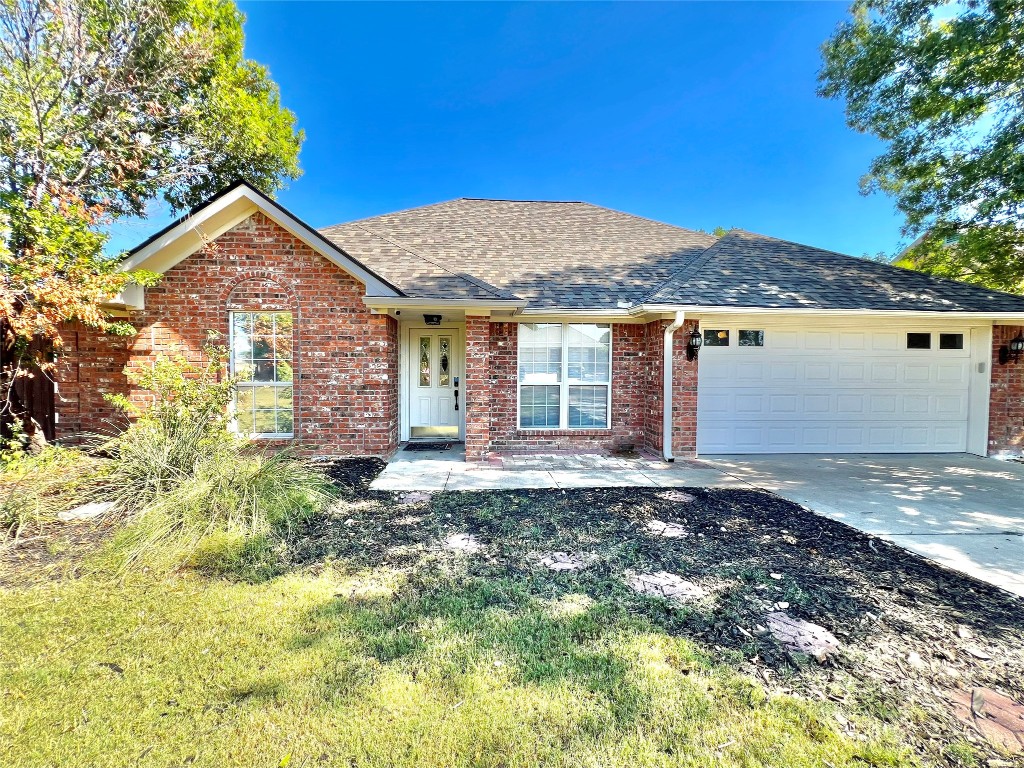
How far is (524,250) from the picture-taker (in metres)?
10.4

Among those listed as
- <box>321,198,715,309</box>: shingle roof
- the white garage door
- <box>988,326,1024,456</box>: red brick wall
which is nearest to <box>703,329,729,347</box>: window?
the white garage door

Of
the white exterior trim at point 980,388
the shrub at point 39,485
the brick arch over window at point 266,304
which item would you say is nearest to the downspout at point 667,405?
the white exterior trim at point 980,388

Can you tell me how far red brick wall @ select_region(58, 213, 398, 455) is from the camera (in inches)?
290

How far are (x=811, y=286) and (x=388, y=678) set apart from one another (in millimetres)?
9762

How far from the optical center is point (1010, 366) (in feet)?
27.6

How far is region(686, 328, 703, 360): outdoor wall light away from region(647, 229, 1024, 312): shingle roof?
1.88ft

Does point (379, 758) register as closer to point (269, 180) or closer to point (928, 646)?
point (928, 646)

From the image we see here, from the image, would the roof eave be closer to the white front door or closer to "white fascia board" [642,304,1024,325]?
"white fascia board" [642,304,1024,325]

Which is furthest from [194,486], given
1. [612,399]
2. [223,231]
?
[612,399]

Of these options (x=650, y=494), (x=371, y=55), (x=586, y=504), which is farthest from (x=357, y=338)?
(x=371, y=55)

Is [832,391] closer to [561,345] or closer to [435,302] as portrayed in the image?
[561,345]

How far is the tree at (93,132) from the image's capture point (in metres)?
5.46

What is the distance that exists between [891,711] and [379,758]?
260 cm

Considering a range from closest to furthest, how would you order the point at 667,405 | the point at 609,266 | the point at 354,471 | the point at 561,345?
the point at 354,471, the point at 667,405, the point at 561,345, the point at 609,266
